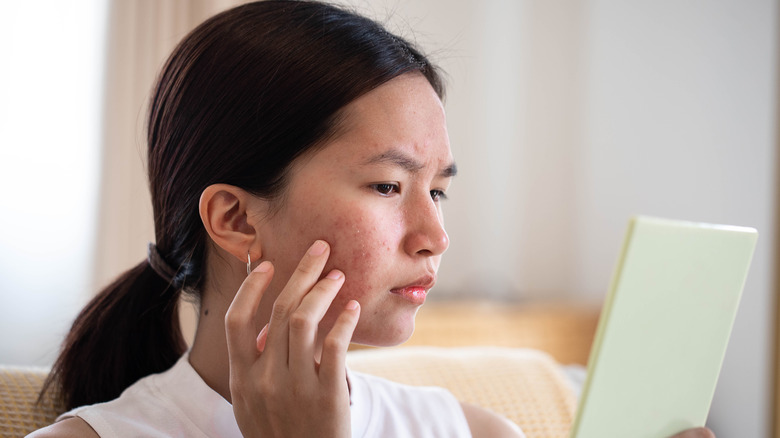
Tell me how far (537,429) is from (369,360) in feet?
1.22

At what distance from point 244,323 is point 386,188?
0.87 ft

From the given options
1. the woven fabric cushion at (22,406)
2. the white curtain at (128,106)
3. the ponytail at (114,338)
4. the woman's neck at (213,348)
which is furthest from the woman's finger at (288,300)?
the white curtain at (128,106)

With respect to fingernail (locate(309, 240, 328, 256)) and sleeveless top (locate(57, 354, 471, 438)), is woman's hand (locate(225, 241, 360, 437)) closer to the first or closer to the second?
fingernail (locate(309, 240, 328, 256))

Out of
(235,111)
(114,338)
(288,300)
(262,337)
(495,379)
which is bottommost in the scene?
(495,379)

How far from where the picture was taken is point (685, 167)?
10.2ft

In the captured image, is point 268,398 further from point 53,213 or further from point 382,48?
point 53,213

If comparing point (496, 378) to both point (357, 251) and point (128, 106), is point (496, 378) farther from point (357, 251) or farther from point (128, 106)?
point (128, 106)

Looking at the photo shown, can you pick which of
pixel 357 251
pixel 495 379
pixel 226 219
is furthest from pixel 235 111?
pixel 495 379

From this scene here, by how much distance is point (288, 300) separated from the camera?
0.86 metres

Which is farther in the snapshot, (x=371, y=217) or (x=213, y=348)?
(x=213, y=348)

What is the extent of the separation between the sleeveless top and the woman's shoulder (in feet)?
0.03

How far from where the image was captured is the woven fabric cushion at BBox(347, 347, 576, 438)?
1.38 m

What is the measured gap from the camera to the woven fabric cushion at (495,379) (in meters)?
1.38

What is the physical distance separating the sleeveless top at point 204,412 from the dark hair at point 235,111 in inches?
6.6
